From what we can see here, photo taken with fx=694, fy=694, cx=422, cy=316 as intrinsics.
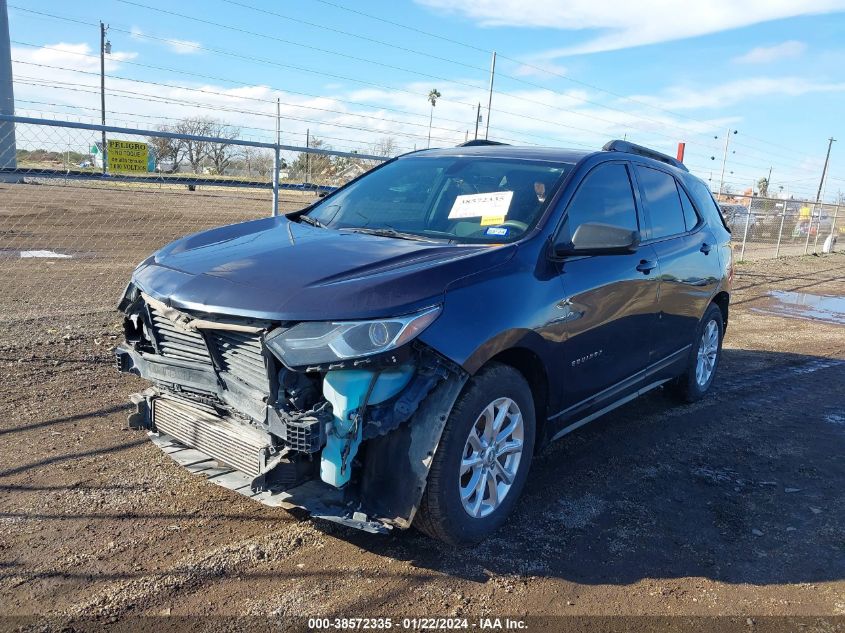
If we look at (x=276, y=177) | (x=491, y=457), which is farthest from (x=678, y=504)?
(x=276, y=177)

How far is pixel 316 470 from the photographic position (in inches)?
116

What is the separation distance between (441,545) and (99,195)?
49.4ft

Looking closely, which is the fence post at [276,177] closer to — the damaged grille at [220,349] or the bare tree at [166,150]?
the bare tree at [166,150]

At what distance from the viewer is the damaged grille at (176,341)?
10.4ft

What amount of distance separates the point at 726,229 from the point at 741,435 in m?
2.04

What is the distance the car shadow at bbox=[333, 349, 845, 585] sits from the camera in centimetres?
333

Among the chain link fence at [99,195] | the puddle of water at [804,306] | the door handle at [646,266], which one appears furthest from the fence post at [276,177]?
the puddle of water at [804,306]

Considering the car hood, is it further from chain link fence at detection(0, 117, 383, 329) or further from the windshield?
chain link fence at detection(0, 117, 383, 329)

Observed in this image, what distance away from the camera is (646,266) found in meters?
4.60

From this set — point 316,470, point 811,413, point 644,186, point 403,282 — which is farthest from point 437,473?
point 811,413

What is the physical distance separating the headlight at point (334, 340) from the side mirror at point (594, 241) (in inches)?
50.0

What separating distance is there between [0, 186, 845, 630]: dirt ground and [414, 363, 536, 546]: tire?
15 centimetres

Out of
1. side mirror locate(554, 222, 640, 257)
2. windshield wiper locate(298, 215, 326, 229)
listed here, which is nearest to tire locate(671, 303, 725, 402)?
side mirror locate(554, 222, 640, 257)

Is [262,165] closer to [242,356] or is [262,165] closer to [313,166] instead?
[313,166]
